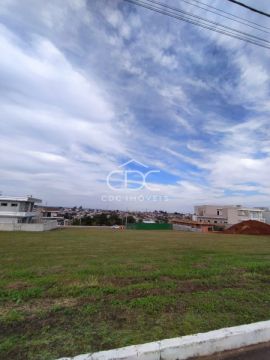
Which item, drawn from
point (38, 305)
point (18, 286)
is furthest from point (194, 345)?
point (18, 286)

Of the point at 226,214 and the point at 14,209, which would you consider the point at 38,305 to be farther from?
the point at 226,214

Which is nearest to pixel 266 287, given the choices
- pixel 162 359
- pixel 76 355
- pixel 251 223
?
pixel 162 359

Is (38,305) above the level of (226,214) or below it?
below

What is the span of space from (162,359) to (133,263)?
14.5 feet

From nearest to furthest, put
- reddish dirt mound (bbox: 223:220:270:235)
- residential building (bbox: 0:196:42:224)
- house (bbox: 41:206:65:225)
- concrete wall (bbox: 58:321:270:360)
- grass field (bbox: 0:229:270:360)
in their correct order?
concrete wall (bbox: 58:321:270:360) < grass field (bbox: 0:229:270:360) < reddish dirt mound (bbox: 223:220:270:235) < residential building (bbox: 0:196:42:224) < house (bbox: 41:206:65:225)

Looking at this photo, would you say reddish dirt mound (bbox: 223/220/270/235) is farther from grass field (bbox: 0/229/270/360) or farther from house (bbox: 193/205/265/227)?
grass field (bbox: 0/229/270/360)

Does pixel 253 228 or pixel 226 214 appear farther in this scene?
pixel 226 214

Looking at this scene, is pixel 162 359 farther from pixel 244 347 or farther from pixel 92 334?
pixel 244 347

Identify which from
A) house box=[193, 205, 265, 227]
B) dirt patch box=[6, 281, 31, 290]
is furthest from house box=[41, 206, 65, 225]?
dirt patch box=[6, 281, 31, 290]

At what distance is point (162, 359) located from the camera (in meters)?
2.52

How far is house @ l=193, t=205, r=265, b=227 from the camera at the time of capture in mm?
67750

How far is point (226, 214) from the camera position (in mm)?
72250

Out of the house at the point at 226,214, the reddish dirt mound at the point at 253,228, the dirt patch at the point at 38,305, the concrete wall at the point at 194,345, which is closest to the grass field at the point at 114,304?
the dirt patch at the point at 38,305

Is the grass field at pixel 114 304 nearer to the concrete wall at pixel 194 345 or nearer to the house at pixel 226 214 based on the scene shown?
the concrete wall at pixel 194 345
